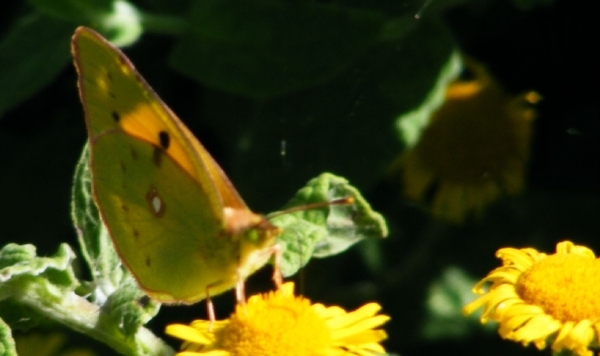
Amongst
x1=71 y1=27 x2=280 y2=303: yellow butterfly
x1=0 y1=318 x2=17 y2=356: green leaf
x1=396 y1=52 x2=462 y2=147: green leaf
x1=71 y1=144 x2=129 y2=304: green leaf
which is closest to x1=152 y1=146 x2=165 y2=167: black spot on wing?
x1=71 y1=27 x2=280 y2=303: yellow butterfly

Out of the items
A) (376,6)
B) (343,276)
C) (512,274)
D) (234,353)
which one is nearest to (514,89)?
(376,6)

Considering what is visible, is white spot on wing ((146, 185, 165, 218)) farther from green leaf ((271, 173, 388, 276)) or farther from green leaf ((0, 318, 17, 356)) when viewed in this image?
green leaf ((0, 318, 17, 356))

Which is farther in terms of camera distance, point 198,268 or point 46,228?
point 46,228

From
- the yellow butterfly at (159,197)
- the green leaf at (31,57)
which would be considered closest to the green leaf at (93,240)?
the yellow butterfly at (159,197)

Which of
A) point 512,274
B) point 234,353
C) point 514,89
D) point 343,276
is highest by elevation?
point 514,89

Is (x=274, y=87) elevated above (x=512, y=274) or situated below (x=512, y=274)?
above

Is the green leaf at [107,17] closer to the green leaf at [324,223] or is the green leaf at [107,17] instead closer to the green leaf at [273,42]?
the green leaf at [273,42]

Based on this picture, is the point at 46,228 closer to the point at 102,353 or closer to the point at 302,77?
the point at 102,353
